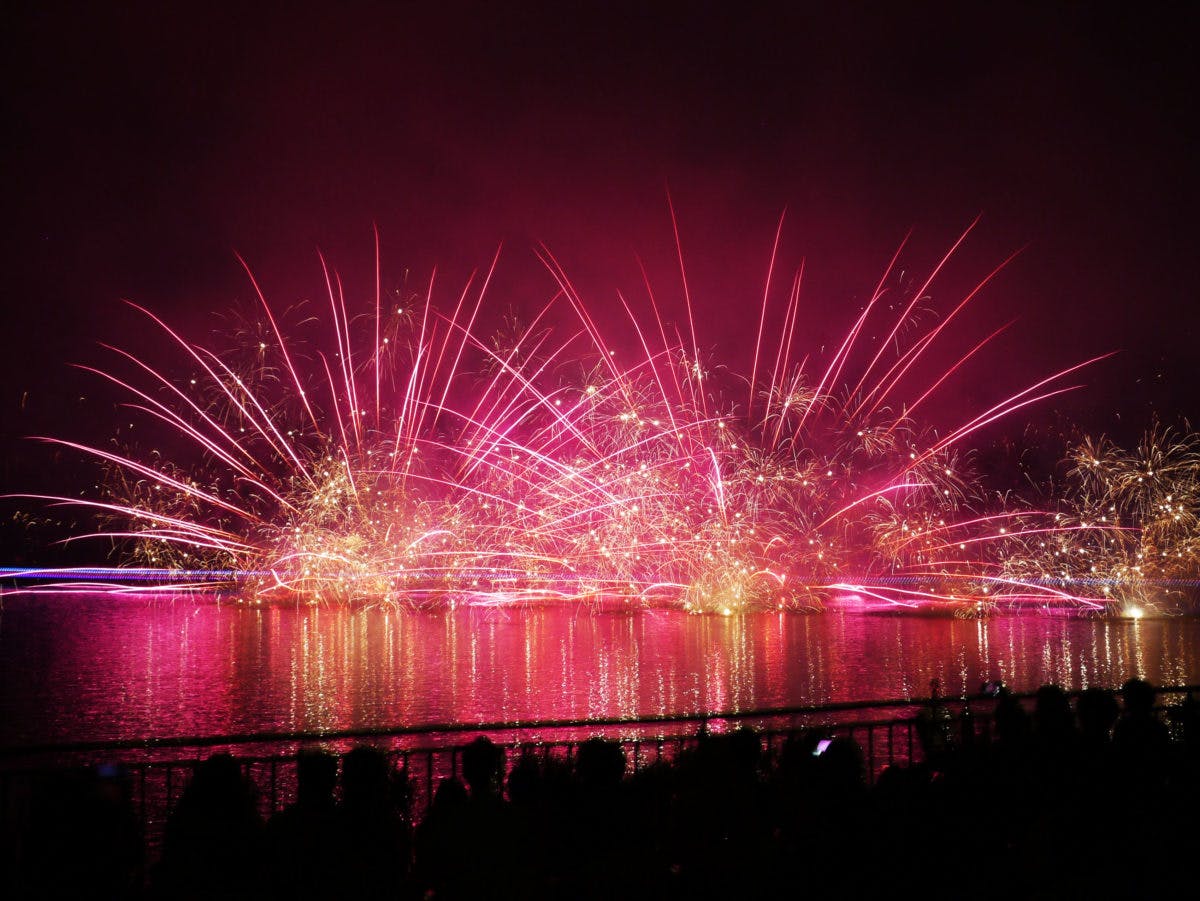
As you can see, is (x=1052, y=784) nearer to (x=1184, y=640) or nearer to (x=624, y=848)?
(x=624, y=848)

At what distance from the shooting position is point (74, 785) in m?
4.75

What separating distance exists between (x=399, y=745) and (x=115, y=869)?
7.65m

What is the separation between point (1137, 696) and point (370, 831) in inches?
209

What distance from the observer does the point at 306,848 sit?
4777mm

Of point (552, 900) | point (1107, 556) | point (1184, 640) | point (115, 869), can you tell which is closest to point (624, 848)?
point (552, 900)

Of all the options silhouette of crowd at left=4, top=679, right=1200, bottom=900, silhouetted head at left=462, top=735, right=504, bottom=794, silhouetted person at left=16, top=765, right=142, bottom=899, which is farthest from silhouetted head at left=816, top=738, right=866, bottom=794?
silhouetted person at left=16, top=765, right=142, bottom=899

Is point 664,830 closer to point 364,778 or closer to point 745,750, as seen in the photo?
point 745,750

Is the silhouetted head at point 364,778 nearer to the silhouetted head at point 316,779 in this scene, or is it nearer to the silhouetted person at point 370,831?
the silhouetted person at point 370,831

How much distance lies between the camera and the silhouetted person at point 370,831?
15.8 ft

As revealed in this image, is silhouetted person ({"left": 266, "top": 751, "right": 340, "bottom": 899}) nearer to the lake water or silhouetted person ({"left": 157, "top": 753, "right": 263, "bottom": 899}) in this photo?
silhouetted person ({"left": 157, "top": 753, "right": 263, "bottom": 899})

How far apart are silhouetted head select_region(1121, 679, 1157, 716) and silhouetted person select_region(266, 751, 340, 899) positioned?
16.8ft

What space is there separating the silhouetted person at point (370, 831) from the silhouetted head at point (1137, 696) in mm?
4802

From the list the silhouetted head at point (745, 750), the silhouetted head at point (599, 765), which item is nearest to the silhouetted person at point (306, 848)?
the silhouetted head at point (599, 765)

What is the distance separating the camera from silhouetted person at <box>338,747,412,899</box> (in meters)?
4.81
